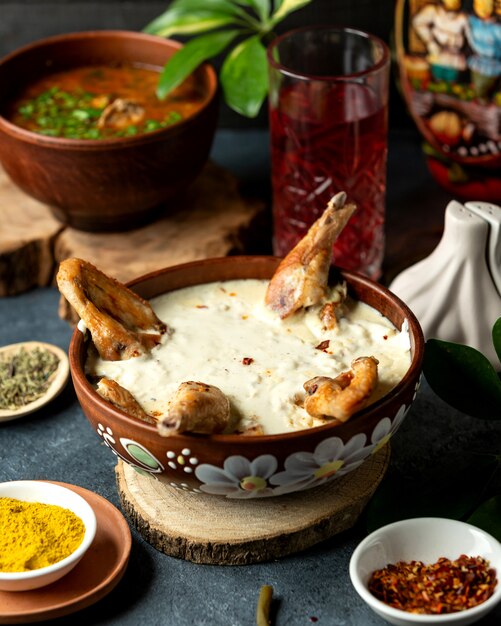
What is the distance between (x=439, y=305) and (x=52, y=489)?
1025 millimetres

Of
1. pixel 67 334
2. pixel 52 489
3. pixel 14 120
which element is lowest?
pixel 67 334

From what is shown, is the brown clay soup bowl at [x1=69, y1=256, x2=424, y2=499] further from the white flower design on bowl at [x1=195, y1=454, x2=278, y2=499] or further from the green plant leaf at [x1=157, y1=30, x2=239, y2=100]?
the green plant leaf at [x1=157, y1=30, x2=239, y2=100]

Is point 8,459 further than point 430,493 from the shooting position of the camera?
Yes

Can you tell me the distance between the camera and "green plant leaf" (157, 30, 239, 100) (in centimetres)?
295

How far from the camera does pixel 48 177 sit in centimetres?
285

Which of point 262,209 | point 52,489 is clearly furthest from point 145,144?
point 52,489

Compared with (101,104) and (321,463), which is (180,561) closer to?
(321,463)

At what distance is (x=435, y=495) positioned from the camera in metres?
2.12

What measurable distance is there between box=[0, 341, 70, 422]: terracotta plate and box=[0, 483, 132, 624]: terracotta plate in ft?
1.43

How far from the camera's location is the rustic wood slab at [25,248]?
2949 millimetres

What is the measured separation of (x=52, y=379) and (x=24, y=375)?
0.23 ft

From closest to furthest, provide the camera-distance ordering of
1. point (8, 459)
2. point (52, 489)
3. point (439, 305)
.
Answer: point (52, 489), point (8, 459), point (439, 305)

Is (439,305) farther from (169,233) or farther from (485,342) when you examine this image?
(169,233)

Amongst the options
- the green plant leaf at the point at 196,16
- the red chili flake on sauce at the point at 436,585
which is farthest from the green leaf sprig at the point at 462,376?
the green plant leaf at the point at 196,16
